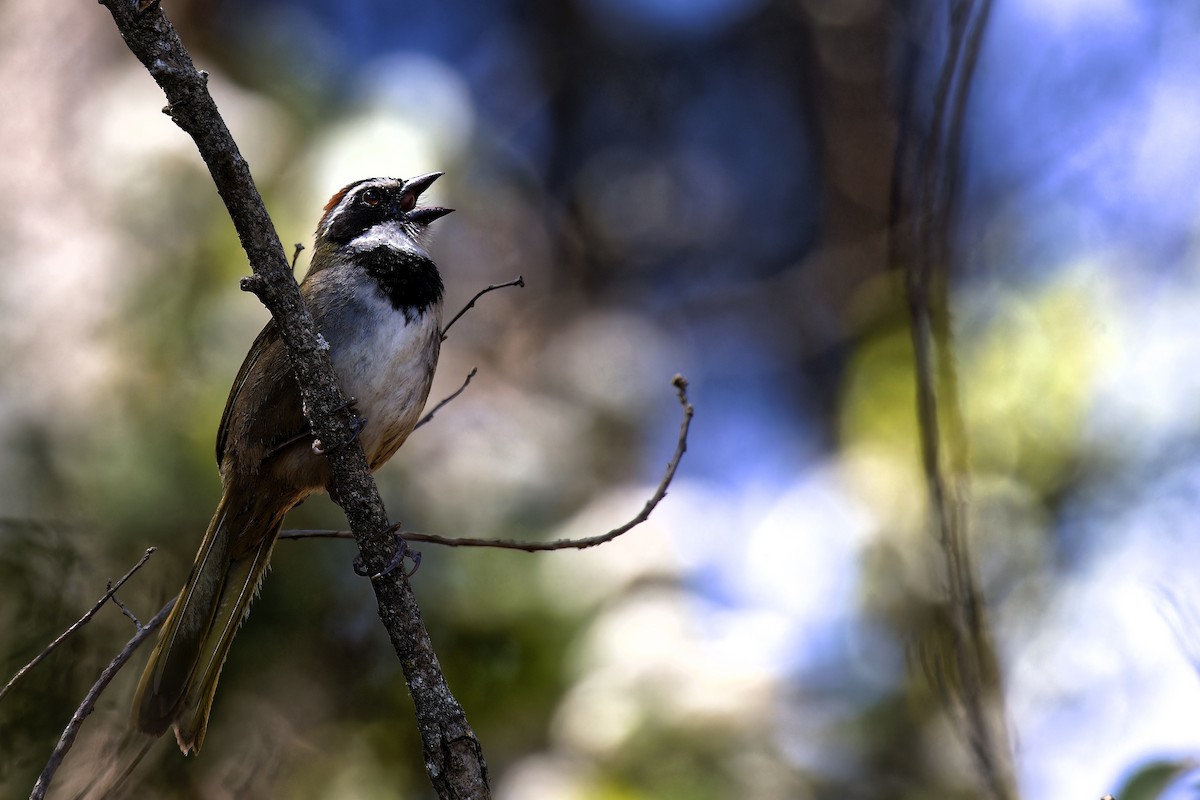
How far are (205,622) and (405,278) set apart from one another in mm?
1170

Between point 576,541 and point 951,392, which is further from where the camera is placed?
point 576,541

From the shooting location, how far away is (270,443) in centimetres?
337

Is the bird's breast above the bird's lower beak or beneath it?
beneath

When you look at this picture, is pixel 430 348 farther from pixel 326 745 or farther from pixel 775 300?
pixel 775 300

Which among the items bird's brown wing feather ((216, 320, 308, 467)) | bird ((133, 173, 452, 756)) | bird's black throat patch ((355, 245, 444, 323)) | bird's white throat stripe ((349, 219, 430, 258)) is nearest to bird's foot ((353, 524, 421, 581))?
bird ((133, 173, 452, 756))

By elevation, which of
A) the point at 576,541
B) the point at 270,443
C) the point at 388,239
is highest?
the point at 388,239

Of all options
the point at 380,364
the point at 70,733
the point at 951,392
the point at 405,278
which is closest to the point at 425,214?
the point at 405,278

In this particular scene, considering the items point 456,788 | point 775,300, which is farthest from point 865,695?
point 775,300

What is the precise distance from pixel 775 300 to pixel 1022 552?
4313 millimetres

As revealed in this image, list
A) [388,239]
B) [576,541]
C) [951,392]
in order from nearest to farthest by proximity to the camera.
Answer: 1. [951,392]
2. [576,541]
3. [388,239]

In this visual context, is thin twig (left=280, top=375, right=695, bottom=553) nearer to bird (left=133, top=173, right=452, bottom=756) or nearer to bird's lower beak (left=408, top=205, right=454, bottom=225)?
bird (left=133, top=173, right=452, bottom=756)

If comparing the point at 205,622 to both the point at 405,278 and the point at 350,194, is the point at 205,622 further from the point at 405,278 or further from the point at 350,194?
the point at 350,194

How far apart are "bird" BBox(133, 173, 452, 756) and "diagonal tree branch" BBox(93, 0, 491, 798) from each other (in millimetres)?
484

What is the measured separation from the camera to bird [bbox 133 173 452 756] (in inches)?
126
